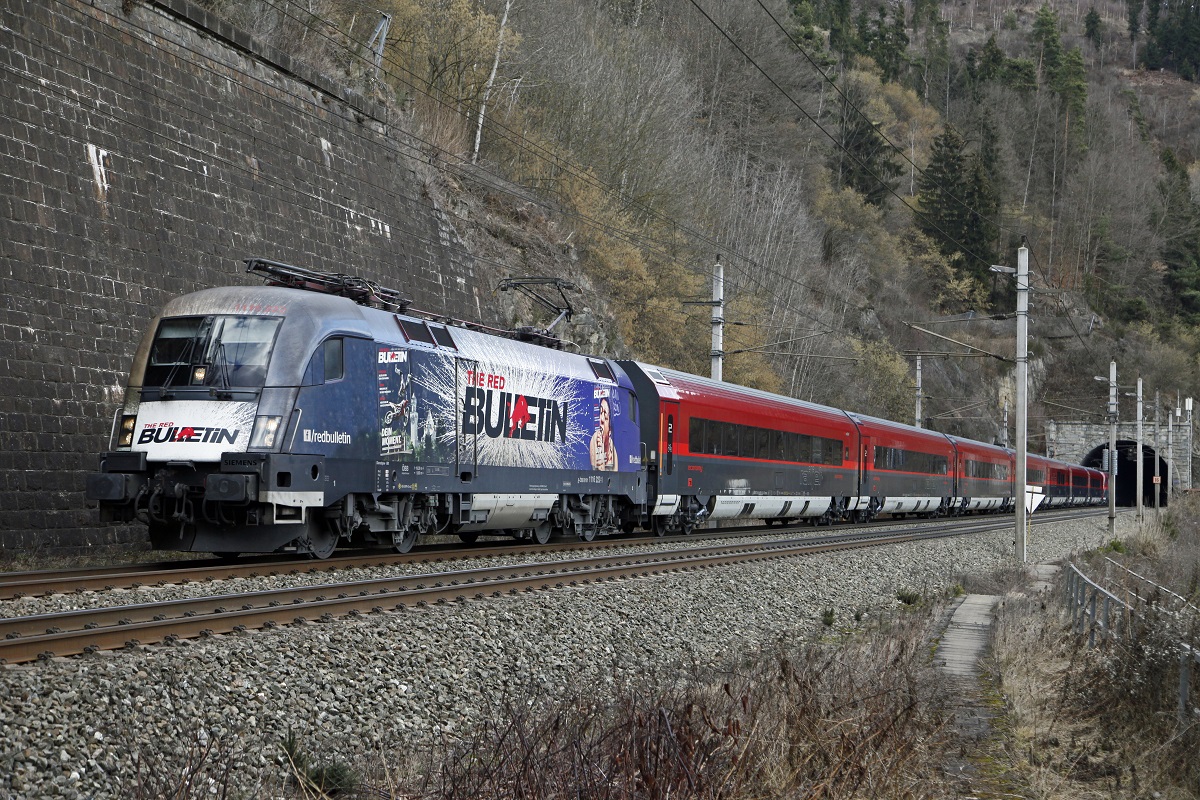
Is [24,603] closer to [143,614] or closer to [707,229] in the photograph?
[143,614]

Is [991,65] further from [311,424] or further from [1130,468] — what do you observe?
[311,424]

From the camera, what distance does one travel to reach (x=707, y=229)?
55594 millimetres

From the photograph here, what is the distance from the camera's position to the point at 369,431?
1523 centimetres

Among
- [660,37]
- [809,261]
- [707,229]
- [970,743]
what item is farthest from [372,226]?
[809,261]

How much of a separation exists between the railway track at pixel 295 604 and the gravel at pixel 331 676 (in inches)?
11.0

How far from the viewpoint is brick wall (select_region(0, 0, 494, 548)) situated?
16.3 m

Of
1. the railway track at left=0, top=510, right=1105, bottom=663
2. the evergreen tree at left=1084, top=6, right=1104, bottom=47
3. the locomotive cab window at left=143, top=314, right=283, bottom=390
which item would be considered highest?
the evergreen tree at left=1084, top=6, right=1104, bottom=47

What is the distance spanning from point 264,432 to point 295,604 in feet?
11.7

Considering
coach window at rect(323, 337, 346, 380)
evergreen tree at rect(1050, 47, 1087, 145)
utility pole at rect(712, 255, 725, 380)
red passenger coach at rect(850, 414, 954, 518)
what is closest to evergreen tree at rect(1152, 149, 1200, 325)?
evergreen tree at rect(1050, 47, 1087, 145)

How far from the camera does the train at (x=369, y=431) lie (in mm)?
13711

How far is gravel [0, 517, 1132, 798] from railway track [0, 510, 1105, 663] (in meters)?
0.28

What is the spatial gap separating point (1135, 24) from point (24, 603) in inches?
8413

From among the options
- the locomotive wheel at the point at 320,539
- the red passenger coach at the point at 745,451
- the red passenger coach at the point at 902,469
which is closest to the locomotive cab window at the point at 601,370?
the red passenger coach at the point at 745,451

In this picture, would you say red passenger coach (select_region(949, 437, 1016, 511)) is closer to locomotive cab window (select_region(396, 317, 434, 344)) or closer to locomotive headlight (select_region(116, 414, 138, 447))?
locomotive cab window (select_region(396, 317, 434, 344))
